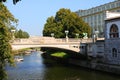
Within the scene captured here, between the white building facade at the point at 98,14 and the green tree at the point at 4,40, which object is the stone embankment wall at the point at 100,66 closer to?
the green tree at the point at 4,40

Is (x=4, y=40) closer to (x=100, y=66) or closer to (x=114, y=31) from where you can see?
(x=114, y=31)

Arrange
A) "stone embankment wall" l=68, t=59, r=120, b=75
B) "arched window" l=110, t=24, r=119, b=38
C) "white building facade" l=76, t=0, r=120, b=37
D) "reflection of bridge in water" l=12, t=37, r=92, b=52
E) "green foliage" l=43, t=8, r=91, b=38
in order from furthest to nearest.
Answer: "white building facade" l=76, t=0, r=120, b=37 < "green foliage" l=43, t=8, r=91, b=38 < "reflection of bridge in water" l=12, t=37, r=92, b=52 < "arched window" l=110, t=24, r=119, b=38 < "stone embankment wall" l=68, t=59, r=120, b=75

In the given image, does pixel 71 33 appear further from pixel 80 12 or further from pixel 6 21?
pixel 80 12

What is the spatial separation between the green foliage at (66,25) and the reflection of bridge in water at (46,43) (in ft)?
47.3

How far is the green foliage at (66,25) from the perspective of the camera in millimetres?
64188

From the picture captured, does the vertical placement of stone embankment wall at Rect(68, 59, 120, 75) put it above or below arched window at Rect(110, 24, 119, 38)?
below

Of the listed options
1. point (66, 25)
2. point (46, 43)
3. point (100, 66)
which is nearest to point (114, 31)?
point (100, 66)

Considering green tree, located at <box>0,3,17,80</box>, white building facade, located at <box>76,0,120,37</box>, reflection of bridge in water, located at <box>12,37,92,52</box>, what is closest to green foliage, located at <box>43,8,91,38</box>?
reflection of bridge in water, located at <box>12,37,92,52</box>

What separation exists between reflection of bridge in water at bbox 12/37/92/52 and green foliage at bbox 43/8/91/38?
14.4m

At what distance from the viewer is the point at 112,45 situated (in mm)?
40000

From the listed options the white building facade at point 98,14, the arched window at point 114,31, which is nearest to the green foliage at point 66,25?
the arched window at point 114,31

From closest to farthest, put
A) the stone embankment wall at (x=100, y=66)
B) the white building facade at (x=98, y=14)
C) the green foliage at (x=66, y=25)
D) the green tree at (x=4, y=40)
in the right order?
the green tree at (x=4, y=40) → the stone embankment wall at (x=100, y=66) → the green foliage at (x=66, y=25) → the white building facade at (x=98, y=14)

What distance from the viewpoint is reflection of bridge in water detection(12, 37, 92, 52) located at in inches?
1666

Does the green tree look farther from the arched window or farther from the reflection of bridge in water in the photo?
the arched window
